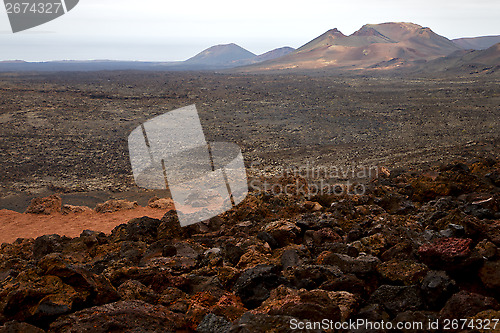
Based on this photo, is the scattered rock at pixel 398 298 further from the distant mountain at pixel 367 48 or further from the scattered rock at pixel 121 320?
the distant mountain at pixel 367 48

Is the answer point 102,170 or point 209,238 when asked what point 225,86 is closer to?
point 102,170

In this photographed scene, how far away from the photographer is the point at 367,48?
93.5 meters

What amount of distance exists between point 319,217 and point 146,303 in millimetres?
2993

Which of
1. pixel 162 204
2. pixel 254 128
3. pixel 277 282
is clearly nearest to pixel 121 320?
pixel 277 282

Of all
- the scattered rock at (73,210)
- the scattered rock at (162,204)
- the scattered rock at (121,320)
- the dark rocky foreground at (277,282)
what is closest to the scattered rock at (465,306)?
the dark rocky foreground at (277,282)

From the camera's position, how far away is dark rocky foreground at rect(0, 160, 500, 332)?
8.68 feet

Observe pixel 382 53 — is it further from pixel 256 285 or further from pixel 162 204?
pixel 256 285

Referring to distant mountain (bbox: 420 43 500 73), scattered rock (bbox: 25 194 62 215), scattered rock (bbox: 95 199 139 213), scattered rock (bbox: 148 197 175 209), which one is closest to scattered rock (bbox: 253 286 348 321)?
scattered rock (bbox: 148 197 175 209)

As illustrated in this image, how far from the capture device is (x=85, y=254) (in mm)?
5633

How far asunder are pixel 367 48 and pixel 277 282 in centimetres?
9830

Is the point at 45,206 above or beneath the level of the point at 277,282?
beneath

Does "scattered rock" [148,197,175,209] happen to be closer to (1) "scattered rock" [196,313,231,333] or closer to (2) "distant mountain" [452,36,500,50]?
(1) "scattered rock" [196,313,231,333]

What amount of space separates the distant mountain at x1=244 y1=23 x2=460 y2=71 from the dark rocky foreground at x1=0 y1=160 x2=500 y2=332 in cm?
7967

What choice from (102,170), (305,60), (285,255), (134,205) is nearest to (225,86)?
(102,170)
